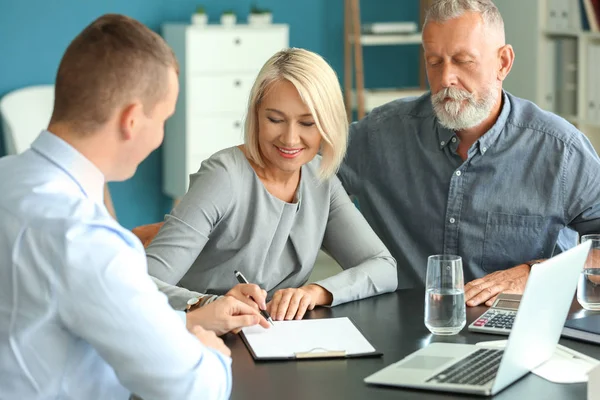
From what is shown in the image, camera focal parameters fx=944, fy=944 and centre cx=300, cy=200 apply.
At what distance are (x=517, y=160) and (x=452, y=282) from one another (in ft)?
2.72

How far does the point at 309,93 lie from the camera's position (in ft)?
7.31

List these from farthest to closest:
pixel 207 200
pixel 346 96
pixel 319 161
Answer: pixel 346 96
pixel 319 161
pixel 207 200

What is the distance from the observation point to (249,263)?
2264mm

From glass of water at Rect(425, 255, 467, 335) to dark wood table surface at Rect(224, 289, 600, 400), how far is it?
2 centimetres

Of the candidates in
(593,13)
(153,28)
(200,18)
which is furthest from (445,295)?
(153,28)

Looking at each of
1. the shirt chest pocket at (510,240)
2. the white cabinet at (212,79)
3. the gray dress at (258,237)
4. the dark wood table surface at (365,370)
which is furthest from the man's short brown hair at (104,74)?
the white cabinet at (212,79)

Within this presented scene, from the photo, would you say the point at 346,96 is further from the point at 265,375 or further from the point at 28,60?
the point at 265,375

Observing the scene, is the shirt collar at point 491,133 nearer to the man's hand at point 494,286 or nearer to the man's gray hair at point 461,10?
the man's gray hair at point 461,10

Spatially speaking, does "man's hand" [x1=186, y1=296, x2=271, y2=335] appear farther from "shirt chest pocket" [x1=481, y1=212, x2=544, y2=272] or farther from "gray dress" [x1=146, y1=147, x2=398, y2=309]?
"shirt chest pocket" [x1=481, y1=212, x2=544, y2=272]

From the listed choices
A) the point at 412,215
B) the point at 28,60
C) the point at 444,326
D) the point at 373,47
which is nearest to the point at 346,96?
the point at 373,47

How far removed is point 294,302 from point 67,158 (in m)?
0.77

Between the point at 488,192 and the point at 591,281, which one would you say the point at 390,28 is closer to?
the point at 488,192

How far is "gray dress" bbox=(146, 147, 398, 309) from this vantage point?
2141mm

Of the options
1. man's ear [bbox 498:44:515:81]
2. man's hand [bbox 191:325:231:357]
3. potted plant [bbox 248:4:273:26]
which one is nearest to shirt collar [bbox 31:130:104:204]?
man's hand [bbox 191:325:231:357]
